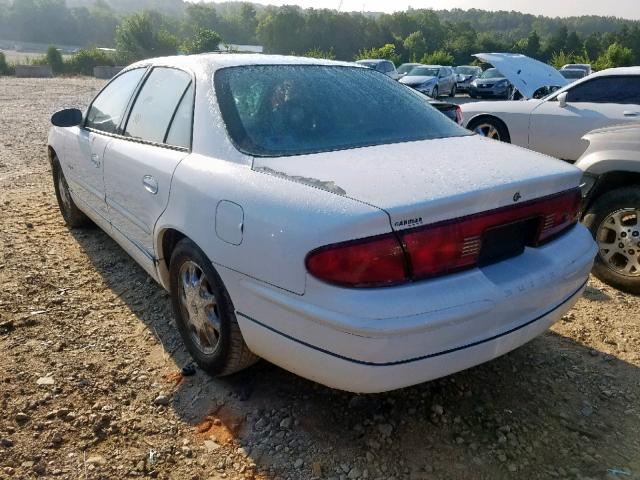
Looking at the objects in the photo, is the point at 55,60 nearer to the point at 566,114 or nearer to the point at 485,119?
the point at 485,119

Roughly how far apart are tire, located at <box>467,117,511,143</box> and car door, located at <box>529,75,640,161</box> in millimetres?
402

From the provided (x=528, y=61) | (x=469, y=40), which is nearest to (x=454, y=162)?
(x=528, y=61)

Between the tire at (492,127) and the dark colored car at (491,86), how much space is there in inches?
678

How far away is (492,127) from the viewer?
7.50 meters

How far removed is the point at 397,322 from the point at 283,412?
0.95 meters


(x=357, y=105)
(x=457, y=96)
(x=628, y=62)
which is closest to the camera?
(x=357, y=105)

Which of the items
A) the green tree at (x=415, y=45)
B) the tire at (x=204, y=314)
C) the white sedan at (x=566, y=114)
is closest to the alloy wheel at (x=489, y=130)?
the white sedan at (x=566, y=114)

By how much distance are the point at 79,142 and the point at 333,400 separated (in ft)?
8.93

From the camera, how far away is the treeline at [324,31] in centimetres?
6125

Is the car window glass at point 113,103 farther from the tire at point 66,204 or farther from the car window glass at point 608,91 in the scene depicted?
the car window glass at point 608,91

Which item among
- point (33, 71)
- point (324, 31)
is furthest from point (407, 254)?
point (324, 31)

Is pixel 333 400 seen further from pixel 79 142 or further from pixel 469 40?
pixel 469 40

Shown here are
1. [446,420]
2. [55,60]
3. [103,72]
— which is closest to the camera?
[446,420]

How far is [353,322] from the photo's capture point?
1823 mm
